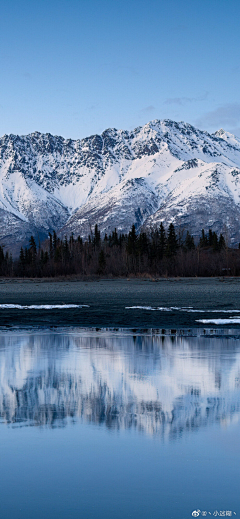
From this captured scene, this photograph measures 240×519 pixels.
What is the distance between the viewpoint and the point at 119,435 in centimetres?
1083

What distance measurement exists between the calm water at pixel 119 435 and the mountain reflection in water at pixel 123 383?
3 cm

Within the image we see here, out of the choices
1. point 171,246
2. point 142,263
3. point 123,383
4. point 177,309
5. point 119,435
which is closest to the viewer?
point 119,435

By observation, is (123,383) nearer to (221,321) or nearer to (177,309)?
(221,321)

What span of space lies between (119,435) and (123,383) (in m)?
4.30

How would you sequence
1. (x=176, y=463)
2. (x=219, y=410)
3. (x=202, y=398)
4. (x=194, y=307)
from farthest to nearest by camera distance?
(x=194, y=307), (x=202, y=398), (x=219, y=410), (x=176, y=463)

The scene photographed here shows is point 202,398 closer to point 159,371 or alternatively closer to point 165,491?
point 159,371

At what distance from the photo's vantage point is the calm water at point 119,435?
8.02 metres

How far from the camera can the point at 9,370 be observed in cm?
1681

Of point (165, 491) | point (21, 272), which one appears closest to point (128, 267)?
point (21, 272)

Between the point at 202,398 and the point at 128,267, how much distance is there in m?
134

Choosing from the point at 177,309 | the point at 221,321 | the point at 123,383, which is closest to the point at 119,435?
the point at 123,383

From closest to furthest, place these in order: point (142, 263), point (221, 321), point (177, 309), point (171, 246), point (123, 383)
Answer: point (123, 383) < point (221, 321) < point (177, 309) < point (142, 263) < point (171, 246)

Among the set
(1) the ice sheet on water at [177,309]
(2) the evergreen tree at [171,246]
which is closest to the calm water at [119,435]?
(1) the ice sheet on water at [177,309]

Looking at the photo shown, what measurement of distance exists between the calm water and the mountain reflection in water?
0.09 feet
